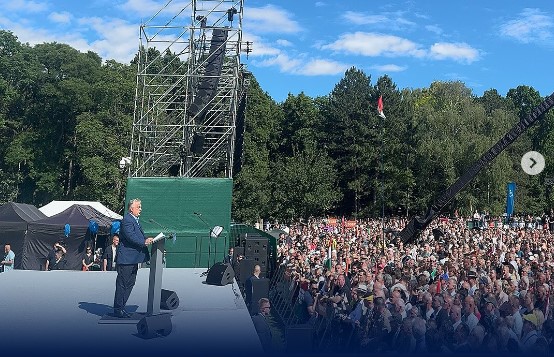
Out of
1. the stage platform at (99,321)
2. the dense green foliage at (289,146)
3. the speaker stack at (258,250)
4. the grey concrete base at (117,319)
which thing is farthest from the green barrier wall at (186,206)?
the dense green foliage at (289,146)

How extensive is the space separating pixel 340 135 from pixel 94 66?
815 inches

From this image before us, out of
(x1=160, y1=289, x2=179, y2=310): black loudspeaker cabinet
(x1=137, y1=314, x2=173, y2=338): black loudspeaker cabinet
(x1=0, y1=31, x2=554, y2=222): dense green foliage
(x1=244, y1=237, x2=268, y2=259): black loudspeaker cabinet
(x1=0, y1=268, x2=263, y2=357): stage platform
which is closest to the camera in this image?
(x1=0, y1=268, x2=263, y2=357): stage platform

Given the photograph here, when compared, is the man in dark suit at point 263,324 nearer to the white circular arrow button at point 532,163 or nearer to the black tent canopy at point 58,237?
the black tent canopy at point 58,237

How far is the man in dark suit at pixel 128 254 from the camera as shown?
6.24 m

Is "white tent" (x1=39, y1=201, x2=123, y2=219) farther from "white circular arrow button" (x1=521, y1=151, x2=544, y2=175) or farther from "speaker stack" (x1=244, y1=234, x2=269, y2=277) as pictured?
"white circular arrow button" (x1=521, y1=151, x2=544, y2=175)

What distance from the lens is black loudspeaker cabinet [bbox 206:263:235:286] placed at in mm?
9215

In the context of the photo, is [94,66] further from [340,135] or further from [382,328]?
[382,328]

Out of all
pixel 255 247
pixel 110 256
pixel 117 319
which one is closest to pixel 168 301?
pixel 117 319

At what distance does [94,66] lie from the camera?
46.2 m

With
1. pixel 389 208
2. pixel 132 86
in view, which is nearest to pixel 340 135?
pixel 389 208

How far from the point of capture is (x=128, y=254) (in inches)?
251

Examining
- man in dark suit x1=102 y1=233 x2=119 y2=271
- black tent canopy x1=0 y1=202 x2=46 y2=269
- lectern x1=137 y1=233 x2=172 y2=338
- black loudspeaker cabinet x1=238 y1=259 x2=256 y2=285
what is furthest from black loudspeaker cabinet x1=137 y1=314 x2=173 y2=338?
black tent canopy x1=0 y1=202 x2=46 y2=269

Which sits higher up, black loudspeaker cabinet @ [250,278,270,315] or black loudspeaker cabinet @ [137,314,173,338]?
black loudspeaker cabinet @ [137,314,173,338]

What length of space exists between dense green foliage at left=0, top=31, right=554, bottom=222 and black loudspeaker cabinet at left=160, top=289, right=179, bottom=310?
30134 mm
